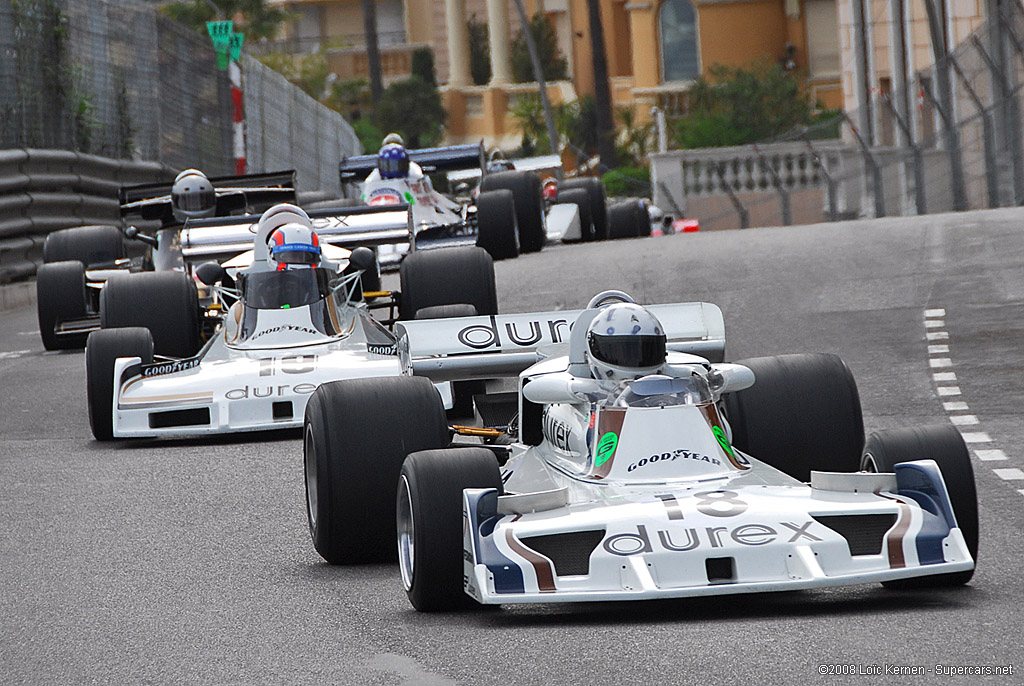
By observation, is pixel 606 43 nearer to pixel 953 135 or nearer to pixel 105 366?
pixel 953 135

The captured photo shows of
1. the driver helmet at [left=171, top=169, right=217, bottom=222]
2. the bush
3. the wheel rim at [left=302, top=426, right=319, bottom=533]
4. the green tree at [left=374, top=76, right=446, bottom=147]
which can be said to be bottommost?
the wheel rim at [left=302, top=426, right=319, bottom=533]

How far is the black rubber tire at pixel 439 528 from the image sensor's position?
18.7ft

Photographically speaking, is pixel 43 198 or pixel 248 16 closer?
pixel 43 198

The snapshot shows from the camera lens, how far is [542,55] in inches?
3206

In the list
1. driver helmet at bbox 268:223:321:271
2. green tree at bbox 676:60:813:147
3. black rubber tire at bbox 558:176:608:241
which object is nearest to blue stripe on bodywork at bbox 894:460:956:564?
driver helmet at bbox 268:223:321:271

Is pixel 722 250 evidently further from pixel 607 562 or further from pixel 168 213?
pixel 607 562

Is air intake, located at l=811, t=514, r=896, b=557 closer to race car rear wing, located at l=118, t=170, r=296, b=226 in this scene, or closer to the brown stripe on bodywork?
the brown stripe on bodywork

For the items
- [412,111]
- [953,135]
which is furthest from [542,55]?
[953,135]

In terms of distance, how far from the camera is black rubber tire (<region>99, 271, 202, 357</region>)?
39.8 feet

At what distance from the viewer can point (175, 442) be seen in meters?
10.5

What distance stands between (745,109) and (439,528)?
58.5 meters

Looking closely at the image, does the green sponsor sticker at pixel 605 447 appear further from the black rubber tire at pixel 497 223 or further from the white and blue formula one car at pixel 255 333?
the black rubber tire at pixel 497 223

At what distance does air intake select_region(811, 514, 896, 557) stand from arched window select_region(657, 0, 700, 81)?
69108mm

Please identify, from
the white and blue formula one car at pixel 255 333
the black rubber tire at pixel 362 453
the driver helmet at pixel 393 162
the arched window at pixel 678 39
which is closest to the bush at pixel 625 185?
the arched window at pixel 678 39
